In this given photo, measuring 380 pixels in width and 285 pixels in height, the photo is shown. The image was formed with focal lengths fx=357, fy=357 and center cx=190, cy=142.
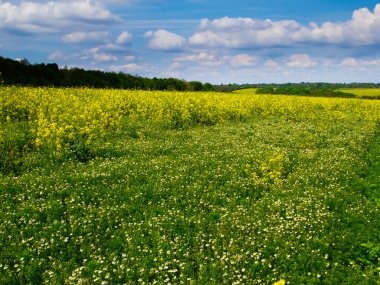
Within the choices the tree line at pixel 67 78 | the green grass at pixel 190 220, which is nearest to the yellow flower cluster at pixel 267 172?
the green grass at pixel 190 220

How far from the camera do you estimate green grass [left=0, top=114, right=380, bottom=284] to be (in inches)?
297

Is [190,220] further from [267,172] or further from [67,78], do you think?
[67,78]

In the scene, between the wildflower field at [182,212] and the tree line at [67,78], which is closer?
the wildflower field at [182,212]

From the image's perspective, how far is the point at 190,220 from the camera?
9523mm

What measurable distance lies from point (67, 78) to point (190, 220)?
4484 cm

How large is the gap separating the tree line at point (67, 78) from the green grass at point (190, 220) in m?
31.0

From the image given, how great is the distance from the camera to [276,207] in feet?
33.9

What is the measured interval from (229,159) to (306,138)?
27.0ft

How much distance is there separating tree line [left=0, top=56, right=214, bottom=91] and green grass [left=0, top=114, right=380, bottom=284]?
31.0m

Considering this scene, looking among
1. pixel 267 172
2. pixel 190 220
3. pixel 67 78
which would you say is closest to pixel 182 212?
pixel 190 220

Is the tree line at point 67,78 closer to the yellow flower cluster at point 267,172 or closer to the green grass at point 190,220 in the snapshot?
the green grass at point 190,220

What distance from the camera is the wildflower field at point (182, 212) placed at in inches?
299

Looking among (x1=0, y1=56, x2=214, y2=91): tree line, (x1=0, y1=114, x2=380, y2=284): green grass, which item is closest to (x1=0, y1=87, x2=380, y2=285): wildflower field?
(x1=0, y1=114, x2=380, y2=284): green grass

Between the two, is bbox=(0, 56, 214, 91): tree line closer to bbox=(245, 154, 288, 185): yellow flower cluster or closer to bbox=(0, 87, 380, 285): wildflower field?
bbox=(0, 87, 380, 285): wildflower field
